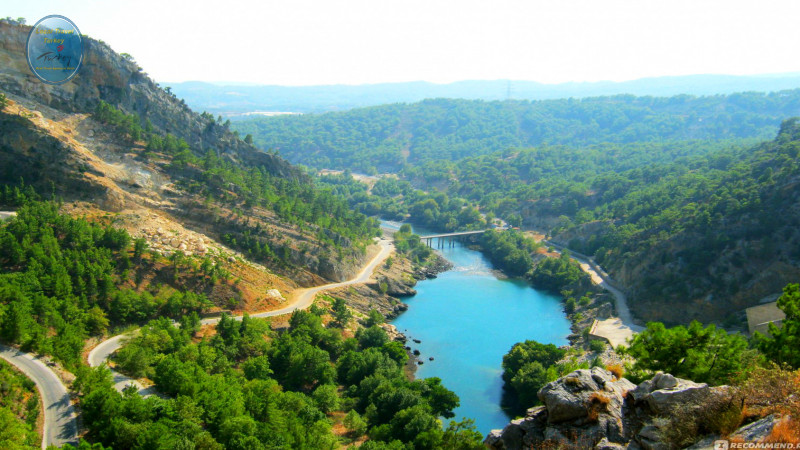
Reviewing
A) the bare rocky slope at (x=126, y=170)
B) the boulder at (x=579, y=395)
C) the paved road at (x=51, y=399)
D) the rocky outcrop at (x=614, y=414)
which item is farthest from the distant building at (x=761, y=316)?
the paved road at (x=51, y=399)

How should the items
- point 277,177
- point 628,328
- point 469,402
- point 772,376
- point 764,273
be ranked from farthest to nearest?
point 277,177 → point 628,328 → point 764,273 → point 469,402 → point 772,376

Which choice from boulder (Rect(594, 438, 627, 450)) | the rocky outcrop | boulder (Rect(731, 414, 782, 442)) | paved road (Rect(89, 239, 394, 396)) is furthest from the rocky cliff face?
boulder (Rect(731, 414, 782, 442))

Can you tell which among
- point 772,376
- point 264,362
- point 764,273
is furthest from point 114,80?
point 764,273

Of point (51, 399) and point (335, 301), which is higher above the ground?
point (51, 399)

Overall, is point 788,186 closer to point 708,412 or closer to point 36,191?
point 708,412

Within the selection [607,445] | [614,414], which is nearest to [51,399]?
[607,445]

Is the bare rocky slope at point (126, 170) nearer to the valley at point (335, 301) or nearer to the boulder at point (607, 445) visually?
the valley at point (335, 301)

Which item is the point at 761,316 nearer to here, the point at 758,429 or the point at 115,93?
the point at 758,429
